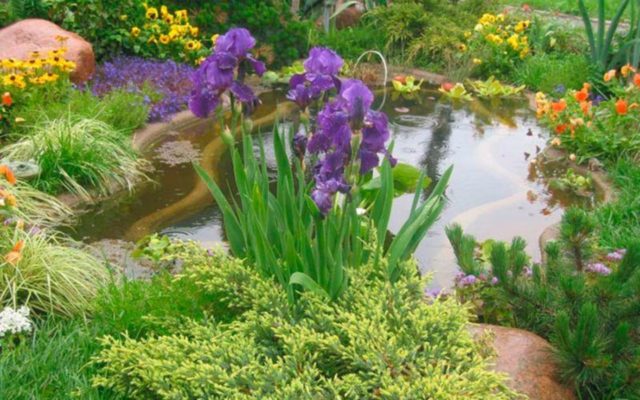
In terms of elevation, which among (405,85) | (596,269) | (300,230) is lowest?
(405,85)

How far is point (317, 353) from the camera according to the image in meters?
2.81

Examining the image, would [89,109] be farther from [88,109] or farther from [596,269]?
[596,269]

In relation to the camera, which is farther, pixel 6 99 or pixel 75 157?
pixel 6 99

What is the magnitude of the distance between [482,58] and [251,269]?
793 cm

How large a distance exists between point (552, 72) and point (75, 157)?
20.8 feet

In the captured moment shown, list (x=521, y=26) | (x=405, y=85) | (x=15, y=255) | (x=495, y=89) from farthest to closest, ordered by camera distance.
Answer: (x=521, y=26) < (x=405, y=85) < (x=495, y=89) < (x=15, y=255)

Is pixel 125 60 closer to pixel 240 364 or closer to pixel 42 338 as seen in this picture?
pixel 42 338

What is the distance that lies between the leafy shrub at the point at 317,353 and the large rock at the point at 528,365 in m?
0.11

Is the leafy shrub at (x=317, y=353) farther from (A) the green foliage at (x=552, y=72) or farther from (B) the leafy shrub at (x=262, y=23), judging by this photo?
(B) the leafy shrub at (x=262, y=23)

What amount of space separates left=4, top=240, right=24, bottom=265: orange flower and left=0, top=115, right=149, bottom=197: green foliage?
1738 mm

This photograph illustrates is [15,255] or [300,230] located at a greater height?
[300,230]

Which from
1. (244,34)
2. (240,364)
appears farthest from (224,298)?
(244,34)

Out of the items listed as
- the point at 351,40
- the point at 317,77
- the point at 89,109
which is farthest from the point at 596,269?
the point at 351,40

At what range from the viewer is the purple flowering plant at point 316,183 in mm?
2887
